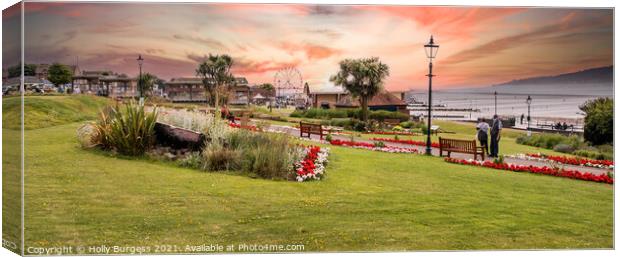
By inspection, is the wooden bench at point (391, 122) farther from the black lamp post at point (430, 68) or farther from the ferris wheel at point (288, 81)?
the ferris wheel at point (288, 81)

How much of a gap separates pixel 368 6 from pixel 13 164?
744cm

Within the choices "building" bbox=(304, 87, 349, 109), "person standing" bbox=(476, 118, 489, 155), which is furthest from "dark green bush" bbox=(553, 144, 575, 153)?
"building" bbox=(304, 87, 349, 109)

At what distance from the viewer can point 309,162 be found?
12.3 m

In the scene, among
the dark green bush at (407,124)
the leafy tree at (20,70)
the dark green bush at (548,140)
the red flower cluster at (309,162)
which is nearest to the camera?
the leafy tree at (20,70)

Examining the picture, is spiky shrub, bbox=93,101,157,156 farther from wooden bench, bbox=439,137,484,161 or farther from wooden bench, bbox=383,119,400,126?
wooden bench, bbox=439,137,484,161

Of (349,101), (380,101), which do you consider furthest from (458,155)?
(349,101)

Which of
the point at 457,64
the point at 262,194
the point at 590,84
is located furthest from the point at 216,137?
the point at 590,84

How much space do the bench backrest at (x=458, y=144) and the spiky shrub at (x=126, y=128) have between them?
6468 mm

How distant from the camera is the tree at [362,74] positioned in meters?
11.9

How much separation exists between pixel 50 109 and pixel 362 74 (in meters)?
6.22

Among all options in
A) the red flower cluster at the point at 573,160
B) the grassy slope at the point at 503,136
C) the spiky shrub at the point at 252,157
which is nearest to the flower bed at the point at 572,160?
the red flower cluster at the point at 573,160

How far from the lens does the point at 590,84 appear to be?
11.7 metres

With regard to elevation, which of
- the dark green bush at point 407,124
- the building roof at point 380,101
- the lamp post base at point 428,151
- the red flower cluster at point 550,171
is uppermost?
the building roof at point 380,101

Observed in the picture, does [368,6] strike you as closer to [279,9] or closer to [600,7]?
[279,9]
